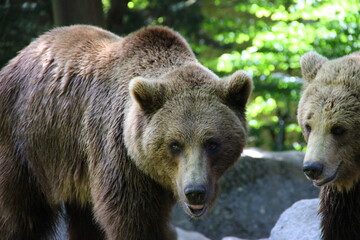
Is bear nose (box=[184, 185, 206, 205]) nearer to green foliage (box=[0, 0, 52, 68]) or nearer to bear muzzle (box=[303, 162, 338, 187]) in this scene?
bear muzzle (box=[303, 162, 338, 187])

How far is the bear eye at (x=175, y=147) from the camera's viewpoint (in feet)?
17.9

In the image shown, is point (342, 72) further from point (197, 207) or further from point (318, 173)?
point (197, 207)

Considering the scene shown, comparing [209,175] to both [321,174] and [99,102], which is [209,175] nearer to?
[321,174]

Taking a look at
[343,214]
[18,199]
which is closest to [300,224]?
[343,214]

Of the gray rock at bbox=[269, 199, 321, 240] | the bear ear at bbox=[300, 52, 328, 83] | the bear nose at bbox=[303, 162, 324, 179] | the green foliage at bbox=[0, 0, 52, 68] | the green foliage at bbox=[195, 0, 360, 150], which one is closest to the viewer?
the bear nose at bbox=[303, 162, 324, 179]

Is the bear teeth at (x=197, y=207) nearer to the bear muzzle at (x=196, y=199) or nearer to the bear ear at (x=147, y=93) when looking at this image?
the bear muzzle at (x=196, y=199)

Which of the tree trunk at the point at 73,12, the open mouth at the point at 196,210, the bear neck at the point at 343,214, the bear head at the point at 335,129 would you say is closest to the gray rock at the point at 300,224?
the bear neck at the point at 343,214

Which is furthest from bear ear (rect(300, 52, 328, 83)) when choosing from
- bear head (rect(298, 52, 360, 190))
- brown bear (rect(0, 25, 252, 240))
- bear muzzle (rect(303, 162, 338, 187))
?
bear muzzle (rect(303, 162, 338, 187))

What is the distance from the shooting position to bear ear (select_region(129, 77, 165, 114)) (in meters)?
5.55

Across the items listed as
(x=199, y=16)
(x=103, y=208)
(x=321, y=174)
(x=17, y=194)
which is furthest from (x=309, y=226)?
(x=199, y=16)

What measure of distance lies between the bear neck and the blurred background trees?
4968 millimetres

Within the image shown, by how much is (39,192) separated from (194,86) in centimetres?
194

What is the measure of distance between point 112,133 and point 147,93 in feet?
1.81

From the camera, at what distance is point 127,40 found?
629 centimetres
